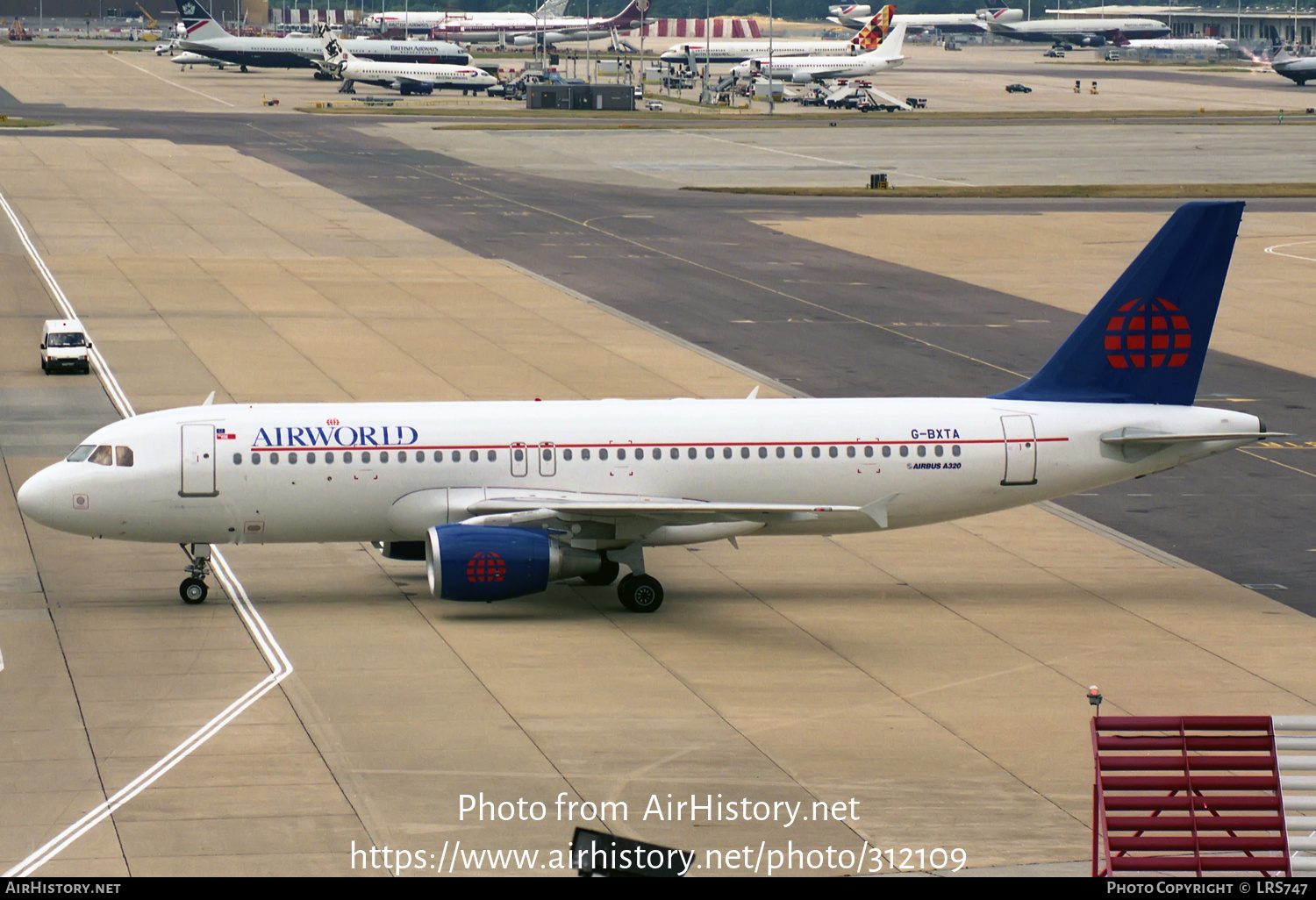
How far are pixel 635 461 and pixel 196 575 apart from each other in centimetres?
962

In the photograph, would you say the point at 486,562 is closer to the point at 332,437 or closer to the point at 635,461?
the point at 635,461

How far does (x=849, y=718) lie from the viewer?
30.1 metres

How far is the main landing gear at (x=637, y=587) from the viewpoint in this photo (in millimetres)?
36344

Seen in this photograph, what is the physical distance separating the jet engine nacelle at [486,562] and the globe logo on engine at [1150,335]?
13.7 metres

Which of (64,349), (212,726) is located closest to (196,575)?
(212,726)

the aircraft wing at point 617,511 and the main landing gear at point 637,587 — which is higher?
the aircraft wing at point 617,511

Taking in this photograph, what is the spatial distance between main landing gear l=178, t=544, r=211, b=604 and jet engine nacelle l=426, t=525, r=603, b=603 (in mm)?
5120

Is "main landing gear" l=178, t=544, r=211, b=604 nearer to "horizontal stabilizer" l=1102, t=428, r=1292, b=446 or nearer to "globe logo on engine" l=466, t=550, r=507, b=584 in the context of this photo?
"globe logo on engine" l=466, t=550, r=507, b=584

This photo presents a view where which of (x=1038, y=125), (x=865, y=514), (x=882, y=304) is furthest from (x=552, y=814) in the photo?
(x=1038, y=125)

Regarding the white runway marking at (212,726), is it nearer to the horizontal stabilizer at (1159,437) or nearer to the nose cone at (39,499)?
the nose cone at (39,499)

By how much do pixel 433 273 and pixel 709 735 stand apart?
54485 millimetres

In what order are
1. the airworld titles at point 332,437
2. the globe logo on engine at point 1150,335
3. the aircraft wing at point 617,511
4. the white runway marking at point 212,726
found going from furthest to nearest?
the globe logo on engine at point 1150,335 → the airworld titles at point 332,437 → the aircraft wing at point 617,511 → the white runway marking at point 212,726

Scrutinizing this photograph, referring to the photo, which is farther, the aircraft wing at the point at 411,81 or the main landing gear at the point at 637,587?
the aircraft wing at the point at 411,81

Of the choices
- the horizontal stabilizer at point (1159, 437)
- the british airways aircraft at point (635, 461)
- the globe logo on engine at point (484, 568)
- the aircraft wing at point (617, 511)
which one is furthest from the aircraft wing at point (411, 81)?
the globe logo on engine at point (484, 568)
